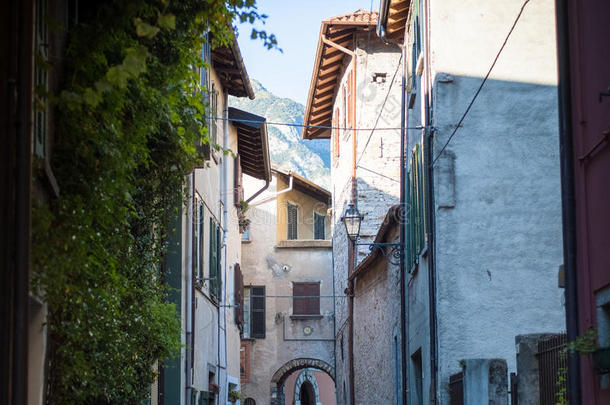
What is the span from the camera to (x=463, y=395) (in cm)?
1078

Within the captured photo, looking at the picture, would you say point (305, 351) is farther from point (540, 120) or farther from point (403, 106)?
point (540, 120)

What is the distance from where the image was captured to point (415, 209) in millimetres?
14438

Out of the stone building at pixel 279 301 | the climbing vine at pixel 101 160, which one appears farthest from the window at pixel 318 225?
the climbing vine at pixel 101 160

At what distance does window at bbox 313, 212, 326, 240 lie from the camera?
34531 mm

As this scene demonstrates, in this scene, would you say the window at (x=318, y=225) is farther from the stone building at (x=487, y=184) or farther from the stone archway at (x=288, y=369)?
the stone building at (x=487, y=184)

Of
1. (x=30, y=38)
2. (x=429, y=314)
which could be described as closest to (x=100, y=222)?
(x=30, y=38)

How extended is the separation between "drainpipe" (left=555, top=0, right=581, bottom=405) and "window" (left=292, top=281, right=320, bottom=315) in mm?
23387

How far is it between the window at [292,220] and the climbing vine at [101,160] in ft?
79.5

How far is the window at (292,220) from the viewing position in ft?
109

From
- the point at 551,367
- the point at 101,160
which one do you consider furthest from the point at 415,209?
the point at 101,160

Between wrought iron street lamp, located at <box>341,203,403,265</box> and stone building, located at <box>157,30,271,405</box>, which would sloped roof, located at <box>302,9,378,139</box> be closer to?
stone building, located at <box>157,30,271,405</box>

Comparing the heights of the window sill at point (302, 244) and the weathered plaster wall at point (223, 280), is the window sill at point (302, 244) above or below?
above

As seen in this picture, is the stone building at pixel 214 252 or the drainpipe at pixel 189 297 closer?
the stone building at pixel 214 252

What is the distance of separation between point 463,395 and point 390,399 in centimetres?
727
